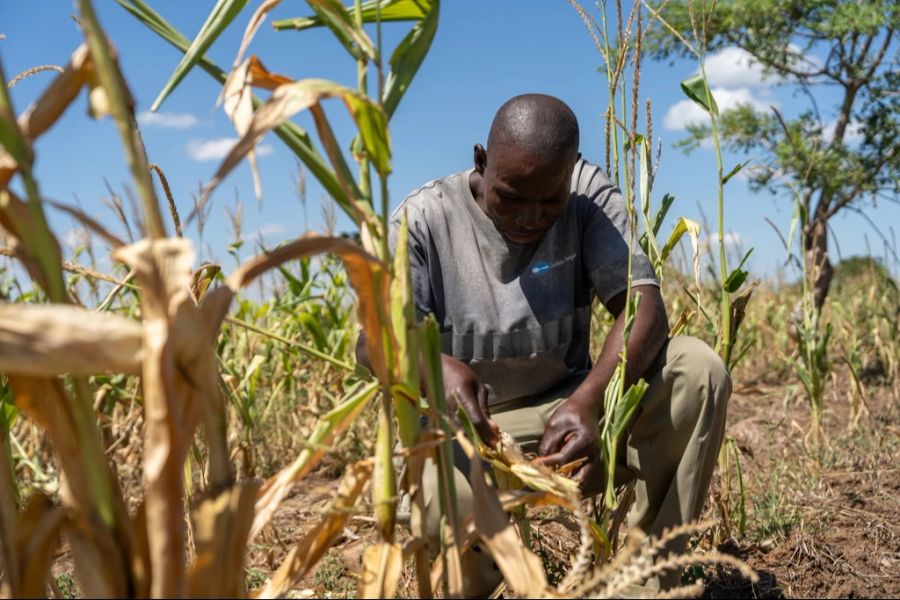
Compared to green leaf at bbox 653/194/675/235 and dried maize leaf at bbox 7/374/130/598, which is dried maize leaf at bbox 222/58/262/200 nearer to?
dried maize leaf at bbox 7/374/130/598

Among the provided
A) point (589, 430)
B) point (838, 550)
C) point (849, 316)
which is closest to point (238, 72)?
point (589, 430)

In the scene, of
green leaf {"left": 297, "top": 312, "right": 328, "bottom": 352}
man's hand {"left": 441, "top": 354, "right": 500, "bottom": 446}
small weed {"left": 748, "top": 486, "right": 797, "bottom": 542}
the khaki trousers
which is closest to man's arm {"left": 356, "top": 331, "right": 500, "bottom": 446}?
man's hand {"left": 441, "top": 354, "right": 500, "bottom": 446}

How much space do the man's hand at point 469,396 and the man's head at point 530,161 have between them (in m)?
0.46

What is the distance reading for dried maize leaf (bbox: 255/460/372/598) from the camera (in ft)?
4.04

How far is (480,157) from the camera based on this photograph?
230 cm

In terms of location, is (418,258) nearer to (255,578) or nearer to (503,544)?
(255,578)

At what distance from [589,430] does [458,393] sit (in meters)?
0.29

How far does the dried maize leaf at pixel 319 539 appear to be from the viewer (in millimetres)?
1232

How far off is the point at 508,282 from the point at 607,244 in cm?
29

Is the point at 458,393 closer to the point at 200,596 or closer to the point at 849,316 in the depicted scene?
the point at 200,596

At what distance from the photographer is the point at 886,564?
2.09 m

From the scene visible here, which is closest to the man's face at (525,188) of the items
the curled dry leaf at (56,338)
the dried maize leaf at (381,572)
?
the dried maize leaf at (381,572)

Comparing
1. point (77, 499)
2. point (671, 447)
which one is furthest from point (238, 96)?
point (671, 447)

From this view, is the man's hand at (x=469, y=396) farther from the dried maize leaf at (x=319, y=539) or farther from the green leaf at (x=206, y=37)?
the green leaf at (x=206, y=37)
